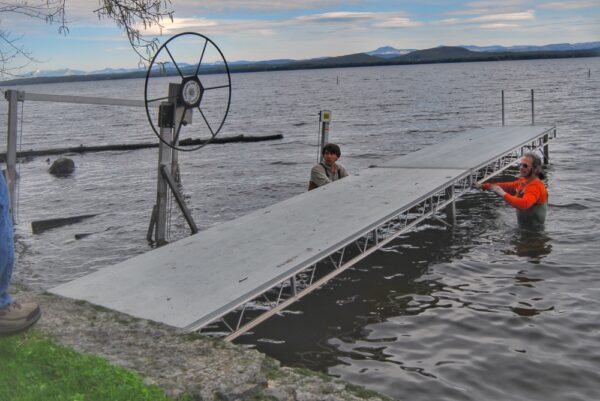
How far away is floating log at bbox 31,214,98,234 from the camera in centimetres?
1667

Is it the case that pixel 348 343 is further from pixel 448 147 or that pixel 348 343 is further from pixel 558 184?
pixel 558 184

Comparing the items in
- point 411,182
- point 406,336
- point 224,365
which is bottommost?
point 406,336

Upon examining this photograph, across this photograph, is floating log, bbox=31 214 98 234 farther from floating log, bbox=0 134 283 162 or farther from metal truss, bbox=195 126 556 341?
floating log, bbox=0 134 283 162

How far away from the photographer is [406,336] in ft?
27.0

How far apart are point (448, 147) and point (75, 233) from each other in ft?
36.2

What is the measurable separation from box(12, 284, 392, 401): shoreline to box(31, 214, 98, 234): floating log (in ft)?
36.5

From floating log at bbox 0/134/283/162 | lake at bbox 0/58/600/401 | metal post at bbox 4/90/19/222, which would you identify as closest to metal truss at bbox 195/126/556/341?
lake at bbox 0/58/600/401

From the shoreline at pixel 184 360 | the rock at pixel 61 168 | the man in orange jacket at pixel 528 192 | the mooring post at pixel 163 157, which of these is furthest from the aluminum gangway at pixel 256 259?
the rock at pixel 61 168

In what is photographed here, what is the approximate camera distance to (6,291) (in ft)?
17.1

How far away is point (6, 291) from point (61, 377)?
993 millimetres

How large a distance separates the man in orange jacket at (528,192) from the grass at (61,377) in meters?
8.61

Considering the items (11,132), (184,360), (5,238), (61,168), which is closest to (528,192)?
(184,360)

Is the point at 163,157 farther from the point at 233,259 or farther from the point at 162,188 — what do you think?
the point at 233,259

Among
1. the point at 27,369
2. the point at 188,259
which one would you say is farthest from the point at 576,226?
the point at 27,369
